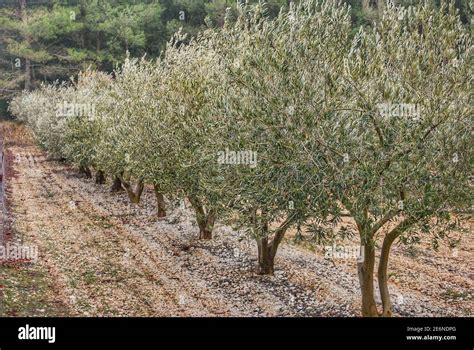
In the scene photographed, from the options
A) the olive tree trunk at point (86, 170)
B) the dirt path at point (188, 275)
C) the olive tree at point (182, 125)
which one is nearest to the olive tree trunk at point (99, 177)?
the olive tree trunk at point (86, 170)

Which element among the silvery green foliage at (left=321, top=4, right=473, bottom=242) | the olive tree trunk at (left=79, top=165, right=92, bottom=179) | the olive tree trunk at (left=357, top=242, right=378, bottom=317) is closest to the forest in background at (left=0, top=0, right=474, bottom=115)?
the olive tree trunk at (left=79, top=165, right=92, bottom=179)

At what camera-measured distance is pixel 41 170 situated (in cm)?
7731

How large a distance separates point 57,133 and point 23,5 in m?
64.8

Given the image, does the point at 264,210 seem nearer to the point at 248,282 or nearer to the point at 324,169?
the point at 324,169

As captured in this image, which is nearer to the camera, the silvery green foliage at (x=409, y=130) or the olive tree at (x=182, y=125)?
the silvery green foliage at (x=409, y=130)

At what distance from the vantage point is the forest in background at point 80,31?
108750 millimetres

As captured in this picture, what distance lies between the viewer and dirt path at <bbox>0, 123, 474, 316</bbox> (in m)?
26.1

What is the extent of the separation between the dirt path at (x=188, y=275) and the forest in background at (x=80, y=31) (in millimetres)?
71699

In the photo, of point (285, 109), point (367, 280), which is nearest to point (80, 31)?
point (285, 109)

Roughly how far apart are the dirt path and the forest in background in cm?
7170

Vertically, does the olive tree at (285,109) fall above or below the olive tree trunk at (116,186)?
above

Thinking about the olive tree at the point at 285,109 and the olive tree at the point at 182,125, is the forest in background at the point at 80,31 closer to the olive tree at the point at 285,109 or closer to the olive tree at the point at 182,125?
the olive tree at the point at 182,125
